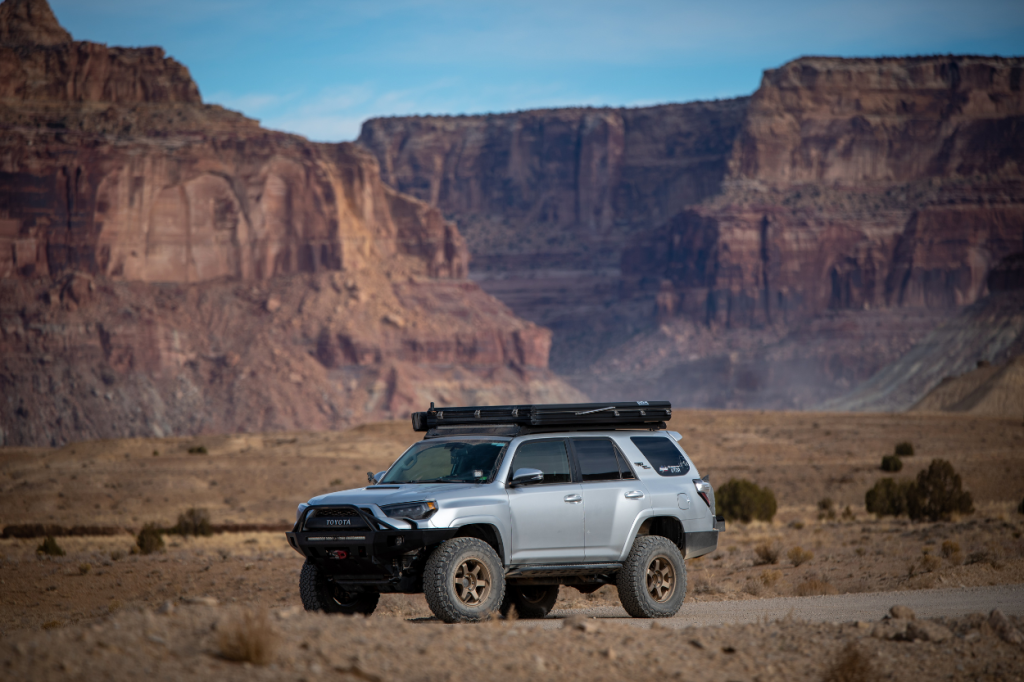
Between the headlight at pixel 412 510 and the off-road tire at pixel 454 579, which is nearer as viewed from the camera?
the off-road tire at pixel 454 579

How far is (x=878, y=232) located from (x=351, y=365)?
85074 millimetres

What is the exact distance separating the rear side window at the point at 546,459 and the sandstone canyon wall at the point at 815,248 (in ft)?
458

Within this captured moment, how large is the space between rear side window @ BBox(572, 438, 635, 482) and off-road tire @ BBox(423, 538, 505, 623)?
1.56 meters

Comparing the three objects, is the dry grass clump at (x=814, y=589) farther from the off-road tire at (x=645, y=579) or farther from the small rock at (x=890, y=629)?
the small rock at (x=890, y=629)

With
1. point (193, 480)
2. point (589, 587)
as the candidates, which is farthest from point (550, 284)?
point (589, 587)

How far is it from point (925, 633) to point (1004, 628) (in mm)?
817

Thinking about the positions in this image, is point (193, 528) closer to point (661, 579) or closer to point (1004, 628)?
point (661, 579)

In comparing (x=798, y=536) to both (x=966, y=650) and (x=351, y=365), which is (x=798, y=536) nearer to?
(x=966, y=650)

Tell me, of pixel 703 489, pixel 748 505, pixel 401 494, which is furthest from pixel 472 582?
pixel 748 505

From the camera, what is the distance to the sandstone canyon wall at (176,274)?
10019 cm

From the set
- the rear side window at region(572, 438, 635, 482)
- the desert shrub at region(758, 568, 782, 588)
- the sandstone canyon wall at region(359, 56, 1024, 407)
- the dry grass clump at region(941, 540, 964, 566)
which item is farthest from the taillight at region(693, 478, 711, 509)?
the sandstone canyon wall at region(359, 56, 1024, 407)

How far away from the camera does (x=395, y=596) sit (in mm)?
19406

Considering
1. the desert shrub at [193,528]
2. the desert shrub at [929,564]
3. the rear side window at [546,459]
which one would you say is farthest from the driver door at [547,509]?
the desert shrub at [193,528]

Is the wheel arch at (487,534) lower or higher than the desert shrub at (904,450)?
higher
